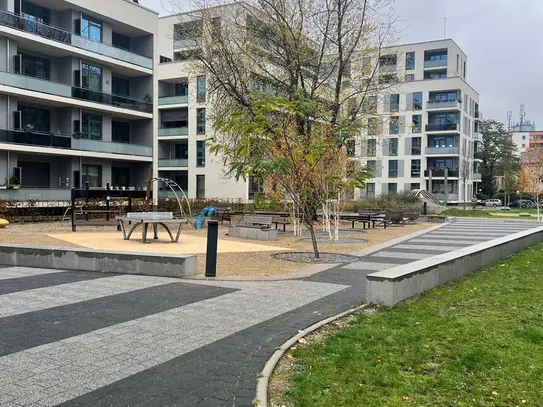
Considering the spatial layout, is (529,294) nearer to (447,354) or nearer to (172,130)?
(447,354)

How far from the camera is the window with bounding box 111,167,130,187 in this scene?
35.9 meters

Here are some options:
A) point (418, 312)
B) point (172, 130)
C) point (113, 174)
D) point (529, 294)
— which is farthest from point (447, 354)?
point (172, 130)

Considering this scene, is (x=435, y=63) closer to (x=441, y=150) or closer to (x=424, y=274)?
(x=441, y=150)

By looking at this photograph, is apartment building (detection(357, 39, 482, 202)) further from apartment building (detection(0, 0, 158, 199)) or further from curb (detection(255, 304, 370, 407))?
curb (detection(255, 304, 370, 407))

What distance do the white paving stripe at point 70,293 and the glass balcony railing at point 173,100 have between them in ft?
127

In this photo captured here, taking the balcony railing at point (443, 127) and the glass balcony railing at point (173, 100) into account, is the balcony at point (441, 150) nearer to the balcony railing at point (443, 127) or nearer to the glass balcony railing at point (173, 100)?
the balcony railing at point (443, 127)

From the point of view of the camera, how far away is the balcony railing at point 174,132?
47037 millimetres

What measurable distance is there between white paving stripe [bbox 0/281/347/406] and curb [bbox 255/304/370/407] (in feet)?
2.45

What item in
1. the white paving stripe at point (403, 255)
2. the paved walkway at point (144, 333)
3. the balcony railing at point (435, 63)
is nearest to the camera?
the paved walkway at point (144, 333)

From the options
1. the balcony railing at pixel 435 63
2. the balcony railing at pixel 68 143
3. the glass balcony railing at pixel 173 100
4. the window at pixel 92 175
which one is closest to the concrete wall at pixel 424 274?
the balcony railing at pixel 68 143

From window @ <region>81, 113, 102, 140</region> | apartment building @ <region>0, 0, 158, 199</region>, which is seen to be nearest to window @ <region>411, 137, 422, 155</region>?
apartment building @ <region>0, 0, 158, 199</region>

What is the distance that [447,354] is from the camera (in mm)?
5031

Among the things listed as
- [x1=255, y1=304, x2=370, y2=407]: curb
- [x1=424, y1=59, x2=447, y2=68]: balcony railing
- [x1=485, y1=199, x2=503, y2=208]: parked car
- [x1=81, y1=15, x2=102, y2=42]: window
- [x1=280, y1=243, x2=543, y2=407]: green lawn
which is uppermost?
[x1=424, y1=59, x2=447, y2=68]: balcony railing

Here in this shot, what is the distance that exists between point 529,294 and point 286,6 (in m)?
16.7
